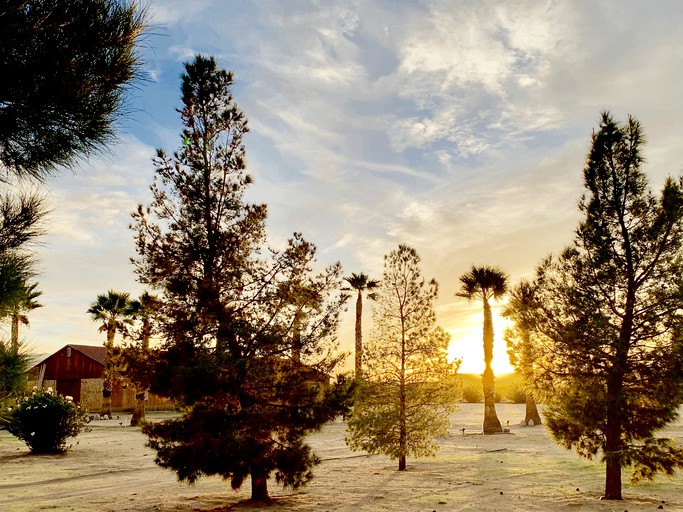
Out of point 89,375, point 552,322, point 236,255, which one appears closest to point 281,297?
point 236,255

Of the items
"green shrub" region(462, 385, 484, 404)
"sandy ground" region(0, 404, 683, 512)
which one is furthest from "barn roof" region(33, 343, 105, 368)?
"green shrub" region(462, 385, 484, 404)

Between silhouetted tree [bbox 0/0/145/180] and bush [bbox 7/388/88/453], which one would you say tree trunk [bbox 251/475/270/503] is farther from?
bush [bbox 7/388/88/453]

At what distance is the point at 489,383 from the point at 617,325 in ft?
69.5

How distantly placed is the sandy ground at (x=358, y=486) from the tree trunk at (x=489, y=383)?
850cm

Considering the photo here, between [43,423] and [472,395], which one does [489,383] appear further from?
[472,395]

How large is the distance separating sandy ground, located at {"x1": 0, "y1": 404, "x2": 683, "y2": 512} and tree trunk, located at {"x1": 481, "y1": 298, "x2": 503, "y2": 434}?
8.50 meters

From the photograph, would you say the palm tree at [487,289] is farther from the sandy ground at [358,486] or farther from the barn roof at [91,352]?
the barn roof at [91,352]

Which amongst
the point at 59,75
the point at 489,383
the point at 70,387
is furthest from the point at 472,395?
the point at 59,75

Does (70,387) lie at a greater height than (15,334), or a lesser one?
lesser

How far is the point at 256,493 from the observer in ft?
43.9

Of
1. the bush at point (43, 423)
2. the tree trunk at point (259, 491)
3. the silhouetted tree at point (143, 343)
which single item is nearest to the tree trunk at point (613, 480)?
the tree trunk at point (259, 491)

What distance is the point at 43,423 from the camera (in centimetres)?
2295

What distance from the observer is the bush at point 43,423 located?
897 inches

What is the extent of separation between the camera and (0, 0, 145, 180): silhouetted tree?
8.51 meters
